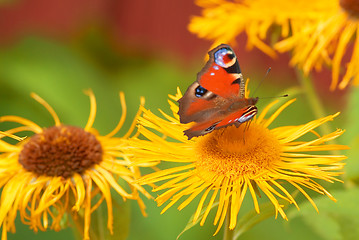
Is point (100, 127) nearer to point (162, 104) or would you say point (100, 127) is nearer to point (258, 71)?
point (162, 104)

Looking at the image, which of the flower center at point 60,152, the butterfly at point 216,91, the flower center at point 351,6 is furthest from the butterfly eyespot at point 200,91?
the flower center at point 351,6

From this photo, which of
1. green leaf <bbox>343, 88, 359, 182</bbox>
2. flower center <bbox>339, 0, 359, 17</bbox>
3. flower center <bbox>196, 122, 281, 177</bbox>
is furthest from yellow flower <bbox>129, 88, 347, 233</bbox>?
flower center <bbox>339, 0, 359, 17</bbox>

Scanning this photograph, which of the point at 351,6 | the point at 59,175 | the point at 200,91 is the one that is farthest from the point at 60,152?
the point at 351,6

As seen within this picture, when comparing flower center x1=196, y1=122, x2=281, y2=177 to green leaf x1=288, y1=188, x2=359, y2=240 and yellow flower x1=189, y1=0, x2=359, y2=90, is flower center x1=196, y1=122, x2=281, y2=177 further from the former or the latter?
yellow flower x1=189, y1=0, x2=359, y2=90

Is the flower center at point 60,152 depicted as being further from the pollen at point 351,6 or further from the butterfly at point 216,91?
the pollen at point 351,6

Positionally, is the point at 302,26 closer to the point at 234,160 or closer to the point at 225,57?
the point at 225,57
